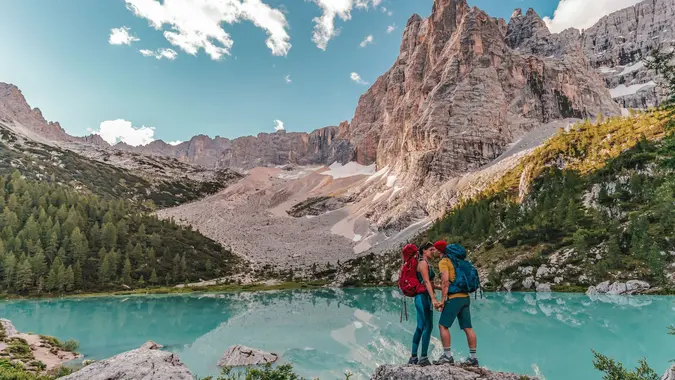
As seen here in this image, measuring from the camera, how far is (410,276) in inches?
374

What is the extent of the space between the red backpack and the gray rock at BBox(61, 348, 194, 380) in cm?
536

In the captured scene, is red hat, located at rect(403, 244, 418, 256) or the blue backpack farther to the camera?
red hat, located at rect(403, 244, 418, 256)

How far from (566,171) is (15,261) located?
138 m

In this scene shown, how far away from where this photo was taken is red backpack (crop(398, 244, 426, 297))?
30.6 ft

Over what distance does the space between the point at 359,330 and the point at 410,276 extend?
109 feet

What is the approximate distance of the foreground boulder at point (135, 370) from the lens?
24.7 feet

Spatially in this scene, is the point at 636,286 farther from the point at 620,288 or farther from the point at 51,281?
the point at 51,281

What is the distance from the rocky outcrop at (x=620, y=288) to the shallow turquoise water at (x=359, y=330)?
4.44 metres

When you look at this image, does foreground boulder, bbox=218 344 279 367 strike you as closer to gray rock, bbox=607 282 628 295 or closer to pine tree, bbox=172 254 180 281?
gray rock, bbox=607 282 628 295

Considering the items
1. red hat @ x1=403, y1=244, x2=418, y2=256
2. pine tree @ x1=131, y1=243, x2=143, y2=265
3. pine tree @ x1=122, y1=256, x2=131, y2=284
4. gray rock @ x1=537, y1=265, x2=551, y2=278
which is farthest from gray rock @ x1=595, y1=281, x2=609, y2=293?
pine tree @ x1=131, y1=243, x2=143, y2=265

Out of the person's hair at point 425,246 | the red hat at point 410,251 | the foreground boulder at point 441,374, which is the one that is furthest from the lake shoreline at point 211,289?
the foreground boulder at point 441,374

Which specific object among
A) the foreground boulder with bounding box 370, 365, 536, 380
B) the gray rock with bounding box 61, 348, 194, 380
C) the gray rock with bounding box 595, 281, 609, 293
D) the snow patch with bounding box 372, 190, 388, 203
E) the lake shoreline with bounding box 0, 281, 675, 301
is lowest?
the lake shoreline with bounding box 0, 281, 675, 301

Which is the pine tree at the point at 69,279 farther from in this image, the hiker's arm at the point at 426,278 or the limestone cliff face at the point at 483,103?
the limestone cliff face at the point at 483,103

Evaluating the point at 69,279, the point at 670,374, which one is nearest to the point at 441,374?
the point at 670,374
